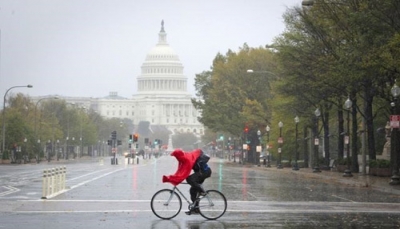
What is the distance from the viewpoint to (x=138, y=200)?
27.5 metres

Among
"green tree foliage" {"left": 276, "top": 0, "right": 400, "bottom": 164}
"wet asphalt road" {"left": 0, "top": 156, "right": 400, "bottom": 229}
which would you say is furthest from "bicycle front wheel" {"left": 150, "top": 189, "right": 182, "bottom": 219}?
"green tree foliage" {"left": 276, "top": 0, "right": 400, "bottom": 164}

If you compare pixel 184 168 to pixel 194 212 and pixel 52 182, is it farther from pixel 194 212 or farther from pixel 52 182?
pixel 52 182

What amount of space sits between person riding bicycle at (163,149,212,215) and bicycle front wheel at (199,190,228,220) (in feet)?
0.70

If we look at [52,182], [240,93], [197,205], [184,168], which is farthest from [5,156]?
[184,168]

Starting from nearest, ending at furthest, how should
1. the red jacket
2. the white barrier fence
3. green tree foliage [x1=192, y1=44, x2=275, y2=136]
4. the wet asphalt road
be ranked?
1. the wet asphalt road
2. the red jacket
3. the white barrier fence
4. green tree foliage [x1=192, y1=44, x2=275, y2=136]

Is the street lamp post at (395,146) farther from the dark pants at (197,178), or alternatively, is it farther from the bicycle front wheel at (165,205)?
the bicycle front wheel at (165,205)

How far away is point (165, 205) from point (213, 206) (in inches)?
45.7

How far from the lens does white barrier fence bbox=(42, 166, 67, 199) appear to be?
92.8ft

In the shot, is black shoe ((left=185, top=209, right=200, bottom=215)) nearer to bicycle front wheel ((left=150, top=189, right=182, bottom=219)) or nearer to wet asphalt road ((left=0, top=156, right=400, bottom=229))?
wet asphalt road ((left=0, top=156, right=400, bottom=229))

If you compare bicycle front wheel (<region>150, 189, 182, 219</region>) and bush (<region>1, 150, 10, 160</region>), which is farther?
bush (<region>1, 150, 10, 160</region>)

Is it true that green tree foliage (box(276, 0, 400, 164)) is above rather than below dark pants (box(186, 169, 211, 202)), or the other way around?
above

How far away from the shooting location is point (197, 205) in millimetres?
20734

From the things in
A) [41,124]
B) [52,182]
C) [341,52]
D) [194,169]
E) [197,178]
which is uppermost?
[41,124]

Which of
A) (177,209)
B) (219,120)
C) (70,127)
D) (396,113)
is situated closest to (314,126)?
(396,113)
